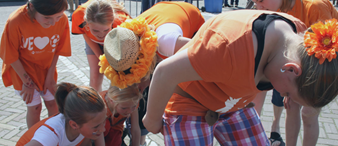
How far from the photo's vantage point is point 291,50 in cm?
116

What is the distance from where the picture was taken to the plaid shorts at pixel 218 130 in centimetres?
164

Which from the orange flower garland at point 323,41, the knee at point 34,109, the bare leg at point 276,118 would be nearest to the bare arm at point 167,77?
the orange flower garland at point 323,41

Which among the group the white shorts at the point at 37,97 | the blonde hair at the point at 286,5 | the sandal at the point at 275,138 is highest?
the blonde hair at the point at 286,5

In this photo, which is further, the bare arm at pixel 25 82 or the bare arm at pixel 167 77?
the bare arm at pixel 25 82

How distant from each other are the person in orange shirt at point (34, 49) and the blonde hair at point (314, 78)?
77.3 inches

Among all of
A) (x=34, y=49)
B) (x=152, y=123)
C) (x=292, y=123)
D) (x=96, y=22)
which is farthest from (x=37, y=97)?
(x=292, y=123)

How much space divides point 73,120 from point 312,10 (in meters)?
2.25

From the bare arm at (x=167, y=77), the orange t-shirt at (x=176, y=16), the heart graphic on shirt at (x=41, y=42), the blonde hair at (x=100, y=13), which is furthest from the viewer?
the heart graphic on shirt at (x=41, y=42)

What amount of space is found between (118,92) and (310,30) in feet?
5.24

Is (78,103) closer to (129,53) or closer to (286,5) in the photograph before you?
(129,53)

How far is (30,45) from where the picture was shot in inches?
99.6

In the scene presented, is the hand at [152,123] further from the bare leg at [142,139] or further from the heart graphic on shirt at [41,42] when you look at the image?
the heart graphic on shirt at [41,42]

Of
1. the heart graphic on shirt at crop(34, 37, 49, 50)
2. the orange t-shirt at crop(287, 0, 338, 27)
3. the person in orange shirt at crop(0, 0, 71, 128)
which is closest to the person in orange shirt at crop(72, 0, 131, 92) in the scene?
the person in orange shirt at crop(0, 0, 71, 128)

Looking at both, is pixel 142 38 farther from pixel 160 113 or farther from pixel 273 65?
pixel 273 65
